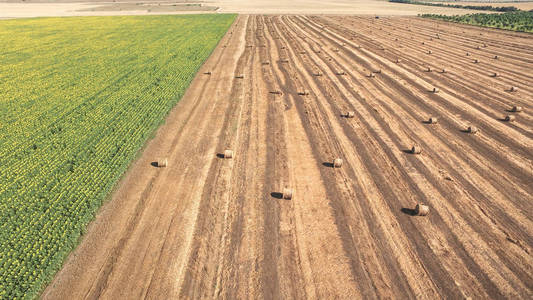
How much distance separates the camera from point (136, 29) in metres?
58.0

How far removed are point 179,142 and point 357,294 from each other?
39.2 ft

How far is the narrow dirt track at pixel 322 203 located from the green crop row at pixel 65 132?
0.89m

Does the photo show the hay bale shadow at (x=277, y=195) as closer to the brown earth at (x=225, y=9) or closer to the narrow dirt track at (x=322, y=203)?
the narrow dirt track at (x=322, y=203)

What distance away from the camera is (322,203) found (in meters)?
11.7

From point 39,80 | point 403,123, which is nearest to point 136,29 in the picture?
point 39,80

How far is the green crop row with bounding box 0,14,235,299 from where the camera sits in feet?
31.4

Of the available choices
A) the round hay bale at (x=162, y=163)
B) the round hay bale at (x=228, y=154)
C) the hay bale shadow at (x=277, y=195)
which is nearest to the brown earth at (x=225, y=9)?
the round hay bale at (x=228, y=154)

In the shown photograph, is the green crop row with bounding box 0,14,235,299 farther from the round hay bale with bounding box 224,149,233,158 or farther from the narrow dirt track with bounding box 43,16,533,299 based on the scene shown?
the round hay bale with bounding box 224,149,233,158

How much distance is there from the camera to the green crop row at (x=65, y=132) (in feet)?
31.4

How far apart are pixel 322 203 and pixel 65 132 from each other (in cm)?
1516

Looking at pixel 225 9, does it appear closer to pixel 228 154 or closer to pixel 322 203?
pixel 228 154

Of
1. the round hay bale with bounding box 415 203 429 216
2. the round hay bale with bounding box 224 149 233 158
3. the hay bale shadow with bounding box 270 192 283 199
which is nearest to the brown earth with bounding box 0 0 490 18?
the round hay bale with bounding box 224 149 233 158

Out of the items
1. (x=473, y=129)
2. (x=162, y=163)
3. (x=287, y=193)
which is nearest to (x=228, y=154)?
(x=162, y=163)

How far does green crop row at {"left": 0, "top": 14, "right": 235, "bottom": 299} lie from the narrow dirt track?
34.9 inches
